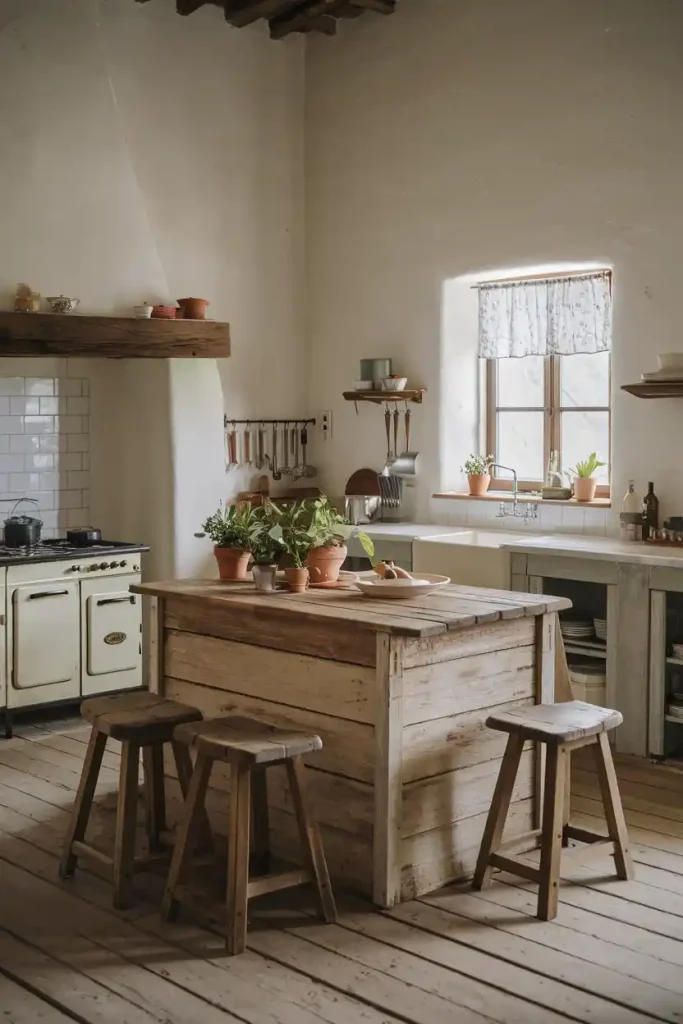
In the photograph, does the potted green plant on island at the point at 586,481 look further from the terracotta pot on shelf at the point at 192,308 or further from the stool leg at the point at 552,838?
the stool leg at the point at 552,838

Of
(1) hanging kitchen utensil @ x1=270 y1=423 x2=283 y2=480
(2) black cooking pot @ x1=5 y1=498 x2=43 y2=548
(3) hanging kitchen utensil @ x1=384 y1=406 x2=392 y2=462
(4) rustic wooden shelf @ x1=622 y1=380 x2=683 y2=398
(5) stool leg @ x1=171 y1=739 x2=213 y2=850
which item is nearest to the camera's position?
(5) stool leg @ x1=171 y1=739 x2=213 y2=850

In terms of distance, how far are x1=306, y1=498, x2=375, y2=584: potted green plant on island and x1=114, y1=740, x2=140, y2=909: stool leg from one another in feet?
3.19

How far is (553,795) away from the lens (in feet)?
12.5

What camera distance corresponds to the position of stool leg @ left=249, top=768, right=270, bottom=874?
4.14 meters

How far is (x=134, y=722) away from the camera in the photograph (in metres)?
4.01

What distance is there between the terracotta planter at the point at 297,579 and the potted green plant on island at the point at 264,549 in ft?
0.23

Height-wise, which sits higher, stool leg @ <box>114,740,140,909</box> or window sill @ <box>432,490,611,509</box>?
window sill @ <box>432,490,611,509</box>

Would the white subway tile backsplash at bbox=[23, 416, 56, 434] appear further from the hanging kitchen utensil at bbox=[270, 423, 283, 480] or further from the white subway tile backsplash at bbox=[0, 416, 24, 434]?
→ the hanging kitchen utensil at bbox=[270, 423, 283, 480]

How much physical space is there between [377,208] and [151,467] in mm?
2169

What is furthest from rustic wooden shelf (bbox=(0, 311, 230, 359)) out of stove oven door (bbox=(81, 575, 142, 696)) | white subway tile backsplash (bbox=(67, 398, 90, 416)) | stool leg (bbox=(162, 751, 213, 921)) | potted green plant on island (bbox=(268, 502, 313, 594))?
stool leg (bbox=(162, 751, 213, 921))

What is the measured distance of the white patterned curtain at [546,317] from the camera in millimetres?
6555

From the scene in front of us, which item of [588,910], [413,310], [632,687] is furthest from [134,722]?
[413,310]

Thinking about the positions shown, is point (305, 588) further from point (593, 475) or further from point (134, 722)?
point (593, 475)

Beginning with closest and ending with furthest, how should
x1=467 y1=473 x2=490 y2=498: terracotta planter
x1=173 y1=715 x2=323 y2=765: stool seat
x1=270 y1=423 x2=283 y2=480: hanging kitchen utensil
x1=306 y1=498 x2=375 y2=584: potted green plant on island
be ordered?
x1=173 y1=715 x2=323 y2=765: stool seat
x1=306 y1=498 x2=375 y2=584: potted green plant on island
x1=467 y1=473 x2=490 y2=498: terracotta planter
x1=270 y1=423 x2=283 y2=480: hanging kitchen utensil
